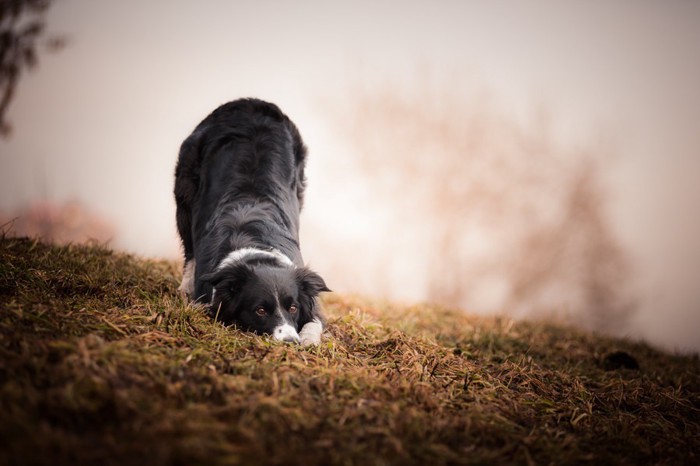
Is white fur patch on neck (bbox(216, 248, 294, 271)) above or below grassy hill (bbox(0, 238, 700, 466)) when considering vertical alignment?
above

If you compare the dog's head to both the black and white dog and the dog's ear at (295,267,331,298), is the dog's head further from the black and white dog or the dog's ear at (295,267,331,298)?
the dog's ear at (295,267,331,298)

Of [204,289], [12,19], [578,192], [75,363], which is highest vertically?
[578,192]

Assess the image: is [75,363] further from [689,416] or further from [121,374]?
[689,416]

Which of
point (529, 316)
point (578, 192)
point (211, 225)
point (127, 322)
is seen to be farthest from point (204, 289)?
point (578, 192)

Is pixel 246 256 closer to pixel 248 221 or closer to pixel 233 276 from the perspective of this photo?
pixel 233 276

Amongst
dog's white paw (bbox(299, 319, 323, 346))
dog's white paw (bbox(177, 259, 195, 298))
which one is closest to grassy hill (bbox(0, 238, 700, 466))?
dog's white paw (bbox(299, 319, 323, 346))

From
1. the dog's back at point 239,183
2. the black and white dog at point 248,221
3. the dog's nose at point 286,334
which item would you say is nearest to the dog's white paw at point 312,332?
the black and white dog at point 248,221

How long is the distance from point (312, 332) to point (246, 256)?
3.08 ft

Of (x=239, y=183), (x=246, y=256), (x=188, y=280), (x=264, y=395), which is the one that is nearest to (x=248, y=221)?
(x=246, y=256)

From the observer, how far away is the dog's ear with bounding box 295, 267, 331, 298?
181 inches

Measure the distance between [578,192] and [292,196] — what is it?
14703mm

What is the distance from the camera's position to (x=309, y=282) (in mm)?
4629

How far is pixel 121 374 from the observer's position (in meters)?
2.41

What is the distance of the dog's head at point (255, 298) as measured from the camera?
164 inches
